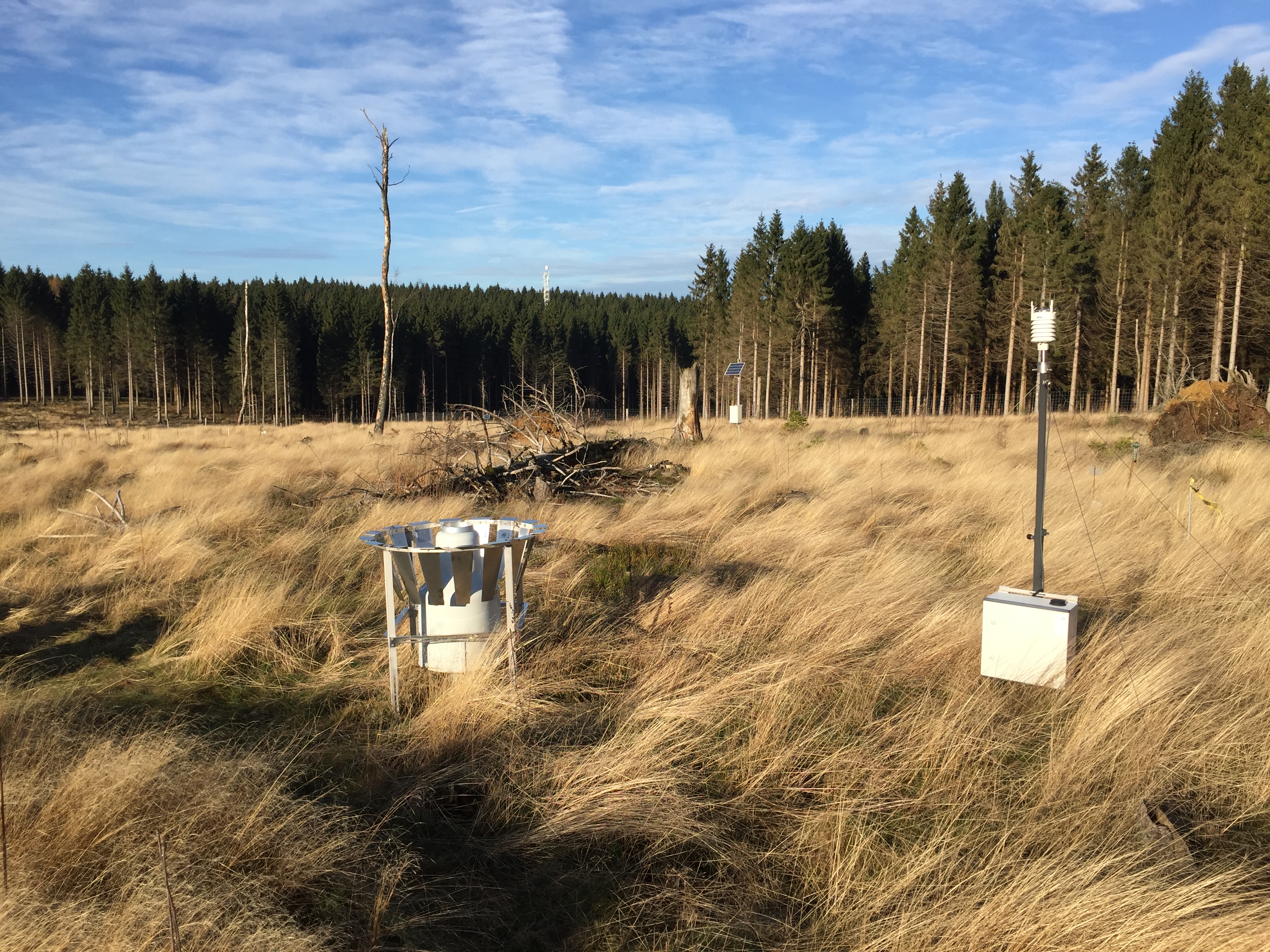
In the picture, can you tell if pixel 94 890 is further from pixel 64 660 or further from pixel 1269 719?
pixel 1269 719

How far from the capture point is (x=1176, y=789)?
3045 millimetres

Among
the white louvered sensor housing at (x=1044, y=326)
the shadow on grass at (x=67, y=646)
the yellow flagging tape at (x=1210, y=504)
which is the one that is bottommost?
the shadow on grass at (x=67, y=646)

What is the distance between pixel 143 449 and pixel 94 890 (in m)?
15.1

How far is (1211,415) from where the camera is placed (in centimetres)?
1397

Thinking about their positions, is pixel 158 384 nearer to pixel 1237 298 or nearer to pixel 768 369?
pixel 768 369

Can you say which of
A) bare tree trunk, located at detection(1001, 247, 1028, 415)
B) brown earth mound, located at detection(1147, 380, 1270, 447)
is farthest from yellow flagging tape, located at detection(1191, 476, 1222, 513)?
bare tree trunk, located at detection(1001, 247, 1028, 415)

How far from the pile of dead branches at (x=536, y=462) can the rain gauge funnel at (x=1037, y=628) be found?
589cm

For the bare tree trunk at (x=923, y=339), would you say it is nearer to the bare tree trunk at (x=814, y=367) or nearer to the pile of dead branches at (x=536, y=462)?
the bare tree trunk at (x=814, y=367)

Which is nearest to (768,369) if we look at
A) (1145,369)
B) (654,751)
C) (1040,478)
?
(1145,369)

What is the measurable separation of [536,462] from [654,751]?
6.78m

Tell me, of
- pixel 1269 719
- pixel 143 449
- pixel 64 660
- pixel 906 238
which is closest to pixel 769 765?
pixel 1269 719

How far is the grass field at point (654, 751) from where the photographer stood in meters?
2.31

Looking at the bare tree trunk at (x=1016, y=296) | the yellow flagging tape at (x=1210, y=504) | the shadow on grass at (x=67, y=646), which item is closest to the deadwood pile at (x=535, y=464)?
the shadow on grass at (x=67, y=646)

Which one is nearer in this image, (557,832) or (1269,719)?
(557,832)
